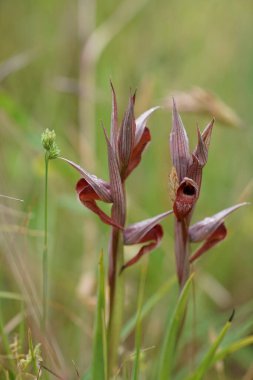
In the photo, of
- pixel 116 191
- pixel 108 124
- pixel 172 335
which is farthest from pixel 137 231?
pixel 108 124

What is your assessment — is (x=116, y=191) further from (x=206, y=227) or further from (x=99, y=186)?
(x=206, y=227)

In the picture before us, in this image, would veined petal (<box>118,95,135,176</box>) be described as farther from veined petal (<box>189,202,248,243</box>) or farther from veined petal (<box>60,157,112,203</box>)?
veined petal (<box>189,202,248,243</box>)

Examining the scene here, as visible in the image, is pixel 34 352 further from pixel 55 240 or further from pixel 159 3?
pixel 159 3

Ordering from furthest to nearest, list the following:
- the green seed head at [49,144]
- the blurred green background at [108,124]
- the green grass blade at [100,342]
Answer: the blurred green background at [108,124]
the green grass blade at [100,342]
the green seed head at [49,144]

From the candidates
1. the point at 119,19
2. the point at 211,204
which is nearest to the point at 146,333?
the point at 211,204

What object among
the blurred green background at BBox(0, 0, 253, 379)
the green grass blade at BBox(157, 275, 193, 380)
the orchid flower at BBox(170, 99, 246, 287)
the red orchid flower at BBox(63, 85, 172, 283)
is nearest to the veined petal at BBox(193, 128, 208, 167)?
the orchid flower at BBox(170, 99, 246, 287)

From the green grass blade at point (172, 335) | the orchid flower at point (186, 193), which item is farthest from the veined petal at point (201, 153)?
the green grass blade at point (172, 335)

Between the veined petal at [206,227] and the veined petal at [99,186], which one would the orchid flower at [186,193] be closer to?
the veined petal at [206,227]
